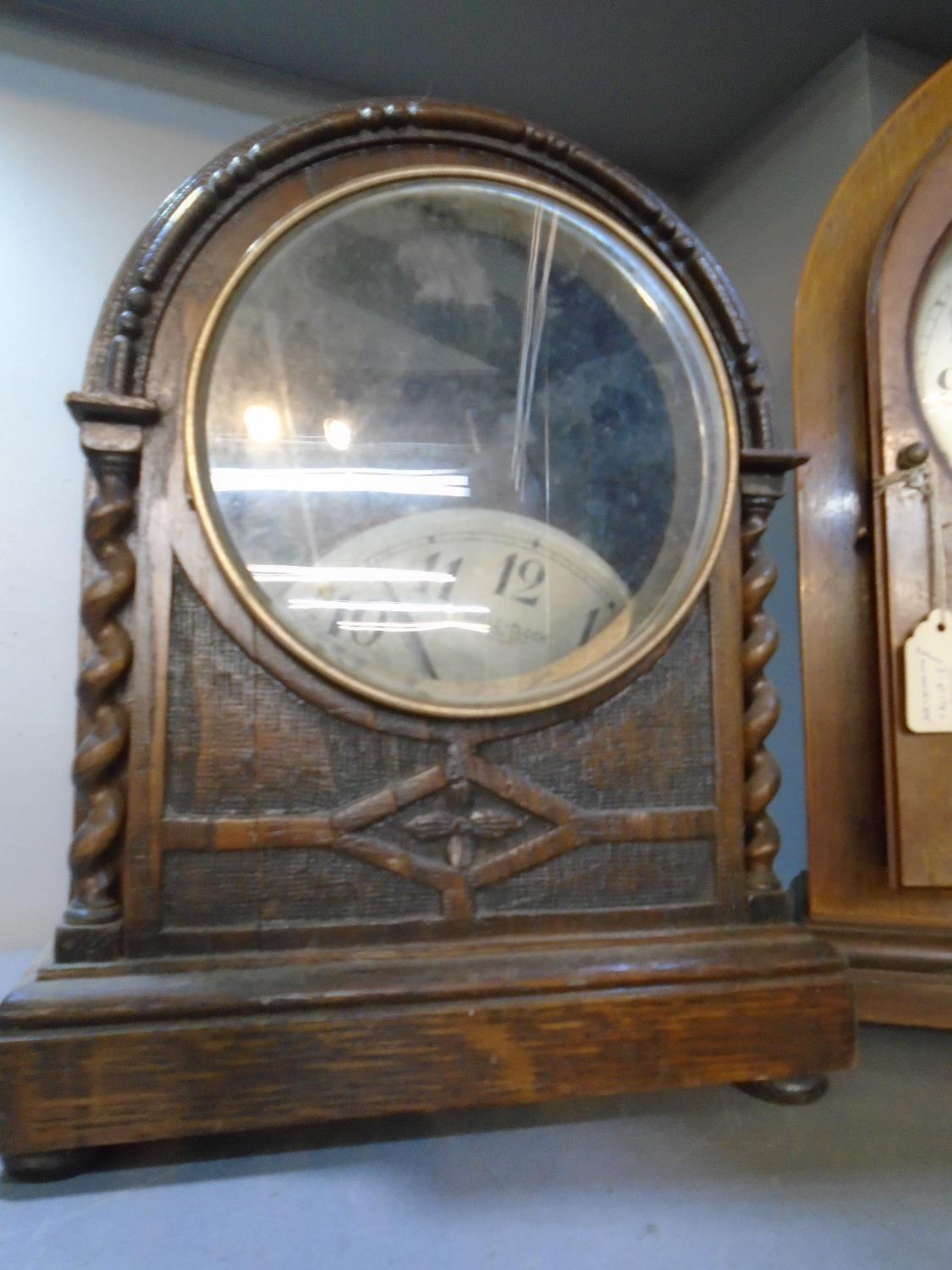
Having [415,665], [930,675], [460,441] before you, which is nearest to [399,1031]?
[415,665]

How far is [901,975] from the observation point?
74 centimetres

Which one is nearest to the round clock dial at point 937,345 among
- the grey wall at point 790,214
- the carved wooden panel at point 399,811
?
the grey wall at point 790,214

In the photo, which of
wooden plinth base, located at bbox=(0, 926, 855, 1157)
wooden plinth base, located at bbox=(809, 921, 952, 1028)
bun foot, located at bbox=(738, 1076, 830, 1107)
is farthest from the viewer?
wooden plinth base, located at bbox=(809, 921, 952, 1028)

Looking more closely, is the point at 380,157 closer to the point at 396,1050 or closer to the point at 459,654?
the point at 459,654

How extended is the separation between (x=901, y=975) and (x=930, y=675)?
0.89 ft

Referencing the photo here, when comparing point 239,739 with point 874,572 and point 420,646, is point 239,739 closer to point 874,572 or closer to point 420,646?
point 420,646

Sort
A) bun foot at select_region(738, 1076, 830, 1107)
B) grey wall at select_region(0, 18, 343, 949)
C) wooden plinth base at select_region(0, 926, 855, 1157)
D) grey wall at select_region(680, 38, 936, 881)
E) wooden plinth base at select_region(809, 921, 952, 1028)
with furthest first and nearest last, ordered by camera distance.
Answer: grey wall at select_region(680, 38, 936, 881), grey wall at select_region(0, 18, 343, 949), wooden plinth base at select_region(809, 921, 952, 1028), bun foot at select_region(738, 1076, 830, 1107), wooden plinth base at select_region(0, 926, 855, 1157)

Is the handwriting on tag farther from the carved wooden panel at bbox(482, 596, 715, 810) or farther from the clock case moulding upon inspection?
the carved wooden panel at bbox(482, 596, 715, 810)

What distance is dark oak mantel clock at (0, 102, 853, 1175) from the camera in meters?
0.54

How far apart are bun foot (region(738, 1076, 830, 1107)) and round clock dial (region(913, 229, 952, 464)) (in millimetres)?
596

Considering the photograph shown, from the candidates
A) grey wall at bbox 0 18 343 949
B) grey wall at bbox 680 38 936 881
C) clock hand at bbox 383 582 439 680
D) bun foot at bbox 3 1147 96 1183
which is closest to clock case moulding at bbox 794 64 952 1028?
grey wall at bbox 680 38 936 881

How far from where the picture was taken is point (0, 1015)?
496 mm

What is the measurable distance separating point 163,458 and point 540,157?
399mm

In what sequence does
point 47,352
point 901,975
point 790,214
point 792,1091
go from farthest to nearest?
point 790,214 < point 47,352 < point 901,975 < point 792,1091
